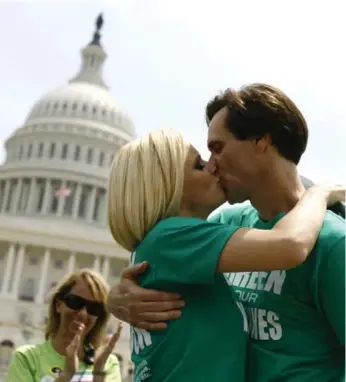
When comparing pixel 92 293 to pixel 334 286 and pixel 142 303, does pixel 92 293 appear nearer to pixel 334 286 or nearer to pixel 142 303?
pixel 142 303

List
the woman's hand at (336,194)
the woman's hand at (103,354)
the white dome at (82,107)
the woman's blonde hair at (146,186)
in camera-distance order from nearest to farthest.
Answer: the woman's blonde hair at (146,186) → the woman's hand at (336,194) → the woman's hand at (103,354) → the white dome at (82,107)

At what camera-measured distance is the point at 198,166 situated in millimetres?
2518

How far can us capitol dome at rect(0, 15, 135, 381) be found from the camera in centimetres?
4803

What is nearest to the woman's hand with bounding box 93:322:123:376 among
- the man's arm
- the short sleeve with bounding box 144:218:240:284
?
the short sleeve with bounding box 144:218:240:284

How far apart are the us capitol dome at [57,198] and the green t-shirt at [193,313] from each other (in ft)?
113

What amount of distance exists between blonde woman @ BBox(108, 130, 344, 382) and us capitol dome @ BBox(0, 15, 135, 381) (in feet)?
113

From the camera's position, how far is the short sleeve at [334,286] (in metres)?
2.12

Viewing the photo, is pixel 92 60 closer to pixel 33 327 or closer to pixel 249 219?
pixel 33 327

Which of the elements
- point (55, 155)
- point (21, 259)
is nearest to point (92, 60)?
point (55, 155)

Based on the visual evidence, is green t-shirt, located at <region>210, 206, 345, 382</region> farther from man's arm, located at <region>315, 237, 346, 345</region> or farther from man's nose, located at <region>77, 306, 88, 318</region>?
man's nose, located at <region>77, 306, 88, 318</region>

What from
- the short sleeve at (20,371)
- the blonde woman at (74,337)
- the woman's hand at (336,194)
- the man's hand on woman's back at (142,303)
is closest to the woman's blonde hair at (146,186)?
the man's hand on woman's back at (142,303)

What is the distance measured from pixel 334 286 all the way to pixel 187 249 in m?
0.50

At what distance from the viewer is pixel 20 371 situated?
13.7ft

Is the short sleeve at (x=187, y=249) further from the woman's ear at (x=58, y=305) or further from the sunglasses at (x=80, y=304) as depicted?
the woman's ear at (x=58, y=305)
